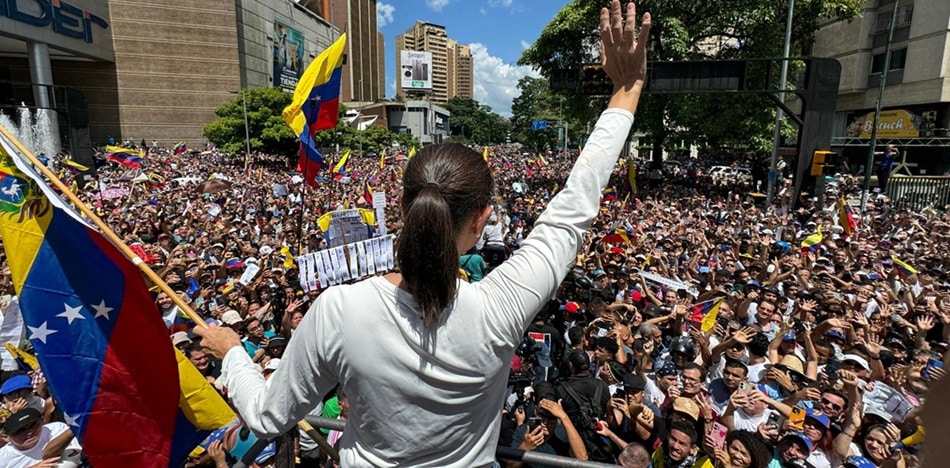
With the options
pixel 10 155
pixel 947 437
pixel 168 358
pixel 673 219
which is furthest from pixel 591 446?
pixel 673 219

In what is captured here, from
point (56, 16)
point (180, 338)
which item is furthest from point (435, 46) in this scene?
point (180, 338)

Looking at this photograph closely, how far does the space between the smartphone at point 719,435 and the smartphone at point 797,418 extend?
0.45 metres

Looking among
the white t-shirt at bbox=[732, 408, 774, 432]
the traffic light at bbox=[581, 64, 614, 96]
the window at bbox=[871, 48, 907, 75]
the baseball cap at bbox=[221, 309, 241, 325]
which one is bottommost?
the baseball cap at bbox=[221, 309, 241, 325]

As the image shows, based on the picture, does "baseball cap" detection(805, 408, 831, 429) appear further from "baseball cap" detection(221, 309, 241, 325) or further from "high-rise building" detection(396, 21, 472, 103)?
"high-rise building" detection(396, 21, 472, 103)

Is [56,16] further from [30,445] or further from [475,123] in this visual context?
[475,123]

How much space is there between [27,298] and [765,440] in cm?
414

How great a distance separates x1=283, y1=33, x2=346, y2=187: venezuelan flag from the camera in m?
7.73

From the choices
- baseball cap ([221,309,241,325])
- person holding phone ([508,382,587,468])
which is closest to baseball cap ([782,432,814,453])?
person holding phone ([508,382,587,468])

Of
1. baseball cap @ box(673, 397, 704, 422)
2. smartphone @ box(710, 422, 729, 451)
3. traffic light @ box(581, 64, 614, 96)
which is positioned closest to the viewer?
smartphone @ box(710, 422, 729, 451)

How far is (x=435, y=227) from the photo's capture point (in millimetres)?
1119

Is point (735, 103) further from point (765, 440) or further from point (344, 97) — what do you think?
point (344, 97)

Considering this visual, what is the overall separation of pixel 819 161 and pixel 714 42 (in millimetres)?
11472

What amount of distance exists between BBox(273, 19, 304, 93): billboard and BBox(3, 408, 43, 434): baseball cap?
61244 millimetres

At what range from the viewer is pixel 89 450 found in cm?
182
